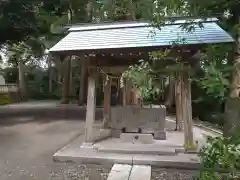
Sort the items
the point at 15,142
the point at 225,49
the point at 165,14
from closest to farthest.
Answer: the point at 225,49
the point at 165,14
the point at 15,142

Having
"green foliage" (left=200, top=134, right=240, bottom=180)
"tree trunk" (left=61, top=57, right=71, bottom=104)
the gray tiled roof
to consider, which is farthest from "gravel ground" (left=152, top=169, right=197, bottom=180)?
"tree trunk" (left=61, top=57, right=71, bottom=104)

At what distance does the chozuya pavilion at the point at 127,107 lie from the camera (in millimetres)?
4816

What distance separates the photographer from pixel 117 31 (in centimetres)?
570

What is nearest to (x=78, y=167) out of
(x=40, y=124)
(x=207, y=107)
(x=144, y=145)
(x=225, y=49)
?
(x=144, y=145)

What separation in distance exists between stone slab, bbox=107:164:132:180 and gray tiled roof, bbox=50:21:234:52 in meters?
2.10

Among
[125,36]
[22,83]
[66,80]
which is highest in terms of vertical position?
[125,36]

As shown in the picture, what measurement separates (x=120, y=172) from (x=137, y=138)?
5.79 feet

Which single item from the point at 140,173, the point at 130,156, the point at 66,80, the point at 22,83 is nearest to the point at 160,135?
the point at 130,156

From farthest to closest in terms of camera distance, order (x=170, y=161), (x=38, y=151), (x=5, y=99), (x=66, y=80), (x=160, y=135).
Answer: (x=5, y=99) → (x=66, y=80) → (x=160, y=135) → (x=38, y=151) → (x=170, y=161)

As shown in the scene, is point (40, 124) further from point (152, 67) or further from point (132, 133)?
point (152, 67)

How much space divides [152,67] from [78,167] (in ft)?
9.73

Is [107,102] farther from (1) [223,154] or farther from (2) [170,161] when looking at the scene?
(1) [223,154]

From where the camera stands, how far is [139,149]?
5.35m

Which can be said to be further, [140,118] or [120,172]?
[140,118]
